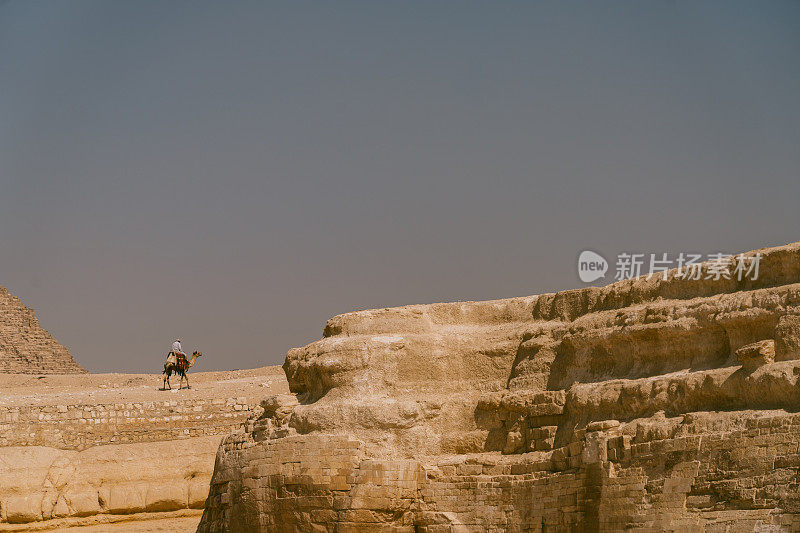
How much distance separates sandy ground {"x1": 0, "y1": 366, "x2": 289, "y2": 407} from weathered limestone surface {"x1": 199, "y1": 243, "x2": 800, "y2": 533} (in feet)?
43.8

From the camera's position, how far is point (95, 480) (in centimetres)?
2994

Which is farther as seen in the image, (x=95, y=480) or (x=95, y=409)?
(x=95, y=409)

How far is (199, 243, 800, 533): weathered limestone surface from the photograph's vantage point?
16.5m

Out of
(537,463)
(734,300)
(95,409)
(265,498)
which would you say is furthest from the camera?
(95,409)

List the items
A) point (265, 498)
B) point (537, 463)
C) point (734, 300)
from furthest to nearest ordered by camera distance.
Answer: point (265, 498) → point (537, 463) → point (734, 300)

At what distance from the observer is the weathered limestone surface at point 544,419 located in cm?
1653

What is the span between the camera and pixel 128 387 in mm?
→ 41156

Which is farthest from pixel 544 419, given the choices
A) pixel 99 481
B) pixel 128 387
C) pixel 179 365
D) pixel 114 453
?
pixel 128 387

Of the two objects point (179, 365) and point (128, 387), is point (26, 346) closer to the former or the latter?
point (128, 387)

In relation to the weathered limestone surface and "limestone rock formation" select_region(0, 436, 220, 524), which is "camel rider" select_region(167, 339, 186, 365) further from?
the weathered limestone surface

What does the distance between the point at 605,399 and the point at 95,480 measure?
1560cm

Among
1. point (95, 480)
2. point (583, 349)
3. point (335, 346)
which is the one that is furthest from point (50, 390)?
point (583, 349)

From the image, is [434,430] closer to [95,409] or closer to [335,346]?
[335,346]

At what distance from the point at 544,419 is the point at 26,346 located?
3971 cm
